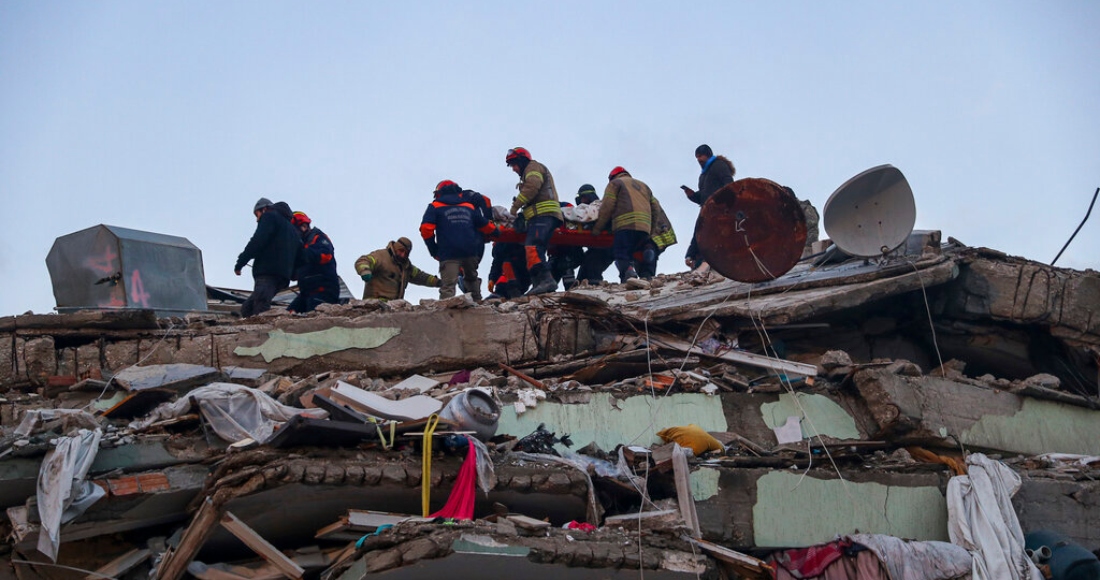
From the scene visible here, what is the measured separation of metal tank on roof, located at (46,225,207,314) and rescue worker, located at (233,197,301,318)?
0.96 meters

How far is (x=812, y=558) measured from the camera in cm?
754

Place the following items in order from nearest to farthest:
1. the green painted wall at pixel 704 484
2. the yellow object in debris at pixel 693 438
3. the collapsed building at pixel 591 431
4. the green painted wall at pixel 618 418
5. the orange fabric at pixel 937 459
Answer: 1. the collapsed building at pixel 591 431
2. the green painted wall at pixel 704 484
3. the yellow object in debris at pixel 693 438
4. the green painted wall at pixel 618 418
5. the orange fabric at pixel 937 459

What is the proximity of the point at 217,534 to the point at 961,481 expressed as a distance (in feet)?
16.5

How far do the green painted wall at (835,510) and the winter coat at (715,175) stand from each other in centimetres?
587

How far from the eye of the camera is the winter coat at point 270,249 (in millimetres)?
11750

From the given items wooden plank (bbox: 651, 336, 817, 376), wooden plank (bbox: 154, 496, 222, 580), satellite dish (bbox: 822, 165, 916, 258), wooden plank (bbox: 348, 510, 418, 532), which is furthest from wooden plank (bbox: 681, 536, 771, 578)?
satellite dish (bbox: 822, 165, 916, 258)

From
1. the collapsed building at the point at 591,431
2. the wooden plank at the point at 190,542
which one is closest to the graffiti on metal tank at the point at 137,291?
the collapsed building at the point at 591,431


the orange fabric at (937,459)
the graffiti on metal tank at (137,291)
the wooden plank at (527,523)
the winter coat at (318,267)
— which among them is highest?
the winter coat at (318,267)

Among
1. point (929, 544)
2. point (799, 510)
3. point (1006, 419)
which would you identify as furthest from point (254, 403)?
point (1006, 419)

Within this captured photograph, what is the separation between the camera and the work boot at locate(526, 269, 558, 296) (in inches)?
496

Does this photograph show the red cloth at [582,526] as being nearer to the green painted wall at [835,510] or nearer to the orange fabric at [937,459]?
the green painted wall at [835,510]

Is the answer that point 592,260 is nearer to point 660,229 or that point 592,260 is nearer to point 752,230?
point 660,229

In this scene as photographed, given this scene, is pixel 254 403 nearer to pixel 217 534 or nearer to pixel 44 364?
pixel 217 534

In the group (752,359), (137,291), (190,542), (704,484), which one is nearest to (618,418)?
(704,484)
